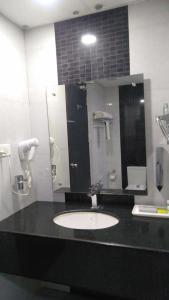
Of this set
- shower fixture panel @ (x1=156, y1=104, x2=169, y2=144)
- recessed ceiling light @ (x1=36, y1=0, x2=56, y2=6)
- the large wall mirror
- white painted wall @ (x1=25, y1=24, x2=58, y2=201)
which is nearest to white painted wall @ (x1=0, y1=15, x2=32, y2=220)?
white painted wall @ (x1=25, y1=24, x2=58, y2=201)

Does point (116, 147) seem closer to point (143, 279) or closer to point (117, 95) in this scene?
point (117, 95)

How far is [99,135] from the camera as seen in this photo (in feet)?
5.61

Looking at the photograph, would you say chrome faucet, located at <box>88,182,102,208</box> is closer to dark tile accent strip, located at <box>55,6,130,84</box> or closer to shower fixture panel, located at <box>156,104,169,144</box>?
shower fixture panel, located at <box>156,104,169,144</box>

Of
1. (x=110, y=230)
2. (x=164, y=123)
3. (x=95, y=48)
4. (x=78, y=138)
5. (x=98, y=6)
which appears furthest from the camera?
(x=78, y=138)

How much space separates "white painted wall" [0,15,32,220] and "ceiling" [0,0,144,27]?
0.31ft

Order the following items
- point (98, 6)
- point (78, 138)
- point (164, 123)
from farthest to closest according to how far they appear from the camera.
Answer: point (78, 138), point (98, 6), point (164, 123)

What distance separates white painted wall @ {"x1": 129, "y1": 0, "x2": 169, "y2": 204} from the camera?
1.50 meters

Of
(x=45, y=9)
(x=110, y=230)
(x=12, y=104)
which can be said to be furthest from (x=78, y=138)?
(x=45, y=9)

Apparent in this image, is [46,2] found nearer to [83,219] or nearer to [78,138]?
[78,138]

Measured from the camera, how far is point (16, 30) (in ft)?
5.77

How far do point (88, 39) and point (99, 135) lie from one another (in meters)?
0.70

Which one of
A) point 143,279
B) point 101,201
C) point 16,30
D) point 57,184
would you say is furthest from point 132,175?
point 16,30

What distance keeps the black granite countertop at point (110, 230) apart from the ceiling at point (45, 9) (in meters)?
1.38

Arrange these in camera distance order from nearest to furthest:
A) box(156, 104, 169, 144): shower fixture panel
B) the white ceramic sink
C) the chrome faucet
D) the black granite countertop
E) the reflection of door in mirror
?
1. the black granite countertop
2. box(156, 104, 169, 144): shower fixture panel
3. the white ceramic sink
4. the chrome faucet
5. the reflection of door in mirror
